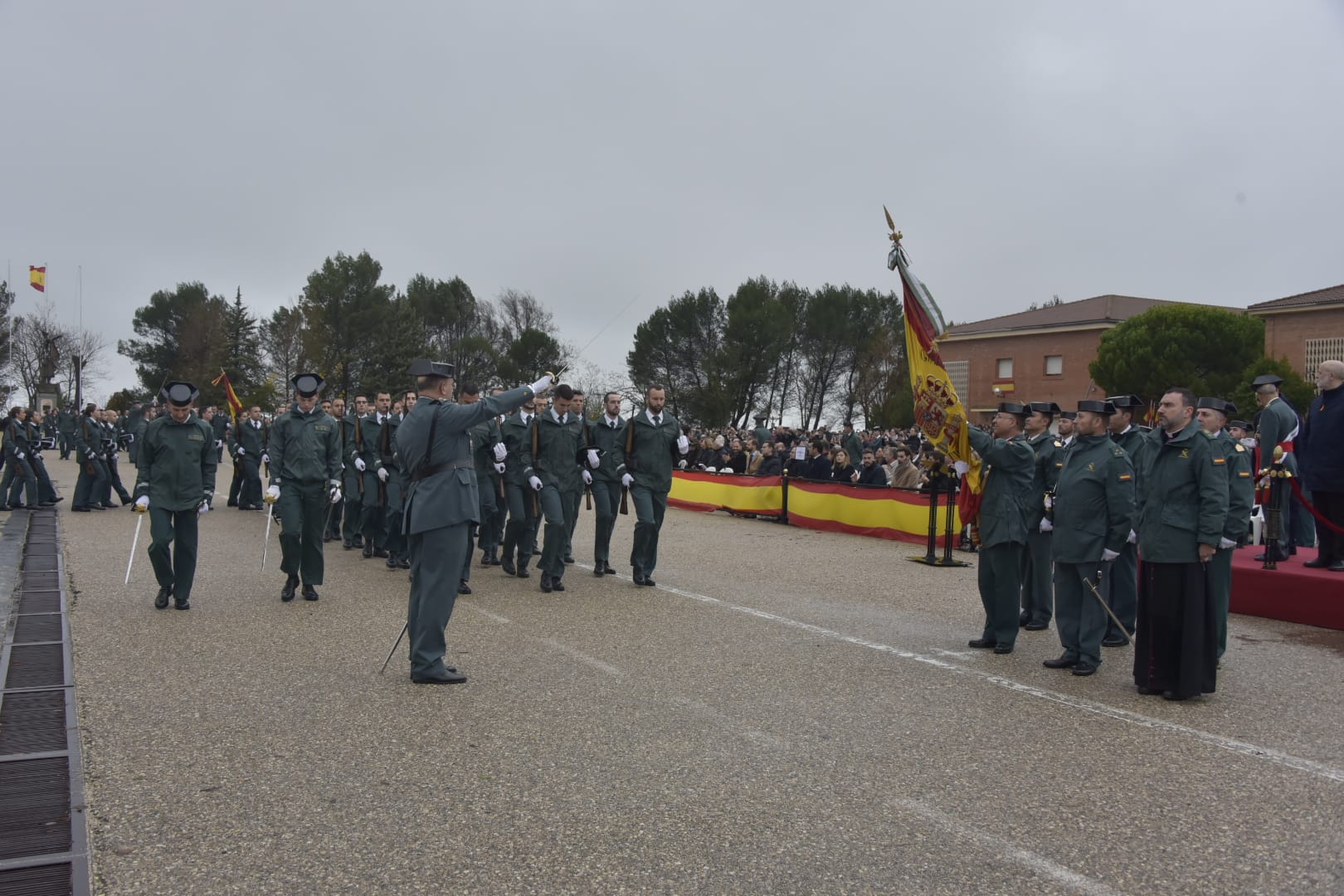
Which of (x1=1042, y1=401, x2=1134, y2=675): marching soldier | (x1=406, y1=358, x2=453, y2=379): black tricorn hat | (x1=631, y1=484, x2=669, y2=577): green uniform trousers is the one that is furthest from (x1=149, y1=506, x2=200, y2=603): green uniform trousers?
(x1=1042, y1=401, x2=1134, y2=675): marching soldier

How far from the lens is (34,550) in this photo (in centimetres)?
1292

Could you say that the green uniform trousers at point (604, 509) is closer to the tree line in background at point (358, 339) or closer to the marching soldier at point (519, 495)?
the marching soldier at point (519, 495)

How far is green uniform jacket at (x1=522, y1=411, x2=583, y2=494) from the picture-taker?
10.9 meters

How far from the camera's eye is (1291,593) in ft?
29.7

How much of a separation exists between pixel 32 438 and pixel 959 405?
56.1ft

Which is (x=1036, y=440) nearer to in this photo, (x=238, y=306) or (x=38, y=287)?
(x=38, y=287)

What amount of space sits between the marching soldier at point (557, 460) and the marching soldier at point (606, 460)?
0.17 m

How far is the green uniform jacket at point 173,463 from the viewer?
8.85 meters

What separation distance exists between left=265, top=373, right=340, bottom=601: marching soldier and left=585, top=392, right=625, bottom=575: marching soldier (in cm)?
268

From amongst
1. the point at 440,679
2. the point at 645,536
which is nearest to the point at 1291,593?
the point at 645,536

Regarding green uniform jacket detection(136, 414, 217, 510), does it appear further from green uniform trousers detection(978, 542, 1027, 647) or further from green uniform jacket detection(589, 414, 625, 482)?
green uniform trousers detection(978, 542, 1027, 647)

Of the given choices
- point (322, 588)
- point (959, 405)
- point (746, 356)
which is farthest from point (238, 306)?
point (959, 405)

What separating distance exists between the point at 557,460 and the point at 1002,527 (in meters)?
5.10

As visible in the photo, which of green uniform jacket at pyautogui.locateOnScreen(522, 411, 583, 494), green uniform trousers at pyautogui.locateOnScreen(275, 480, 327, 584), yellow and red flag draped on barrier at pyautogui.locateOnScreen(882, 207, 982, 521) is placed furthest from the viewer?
green uniform jacket at pyautogui.locateOnScreen(522, 411, 583, 494)
